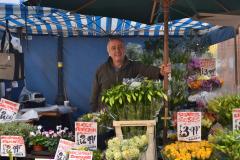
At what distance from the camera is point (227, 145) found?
8.30ft

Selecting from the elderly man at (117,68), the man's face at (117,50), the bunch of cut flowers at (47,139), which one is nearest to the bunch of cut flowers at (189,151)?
the bunch of cut flowers at (47,139)

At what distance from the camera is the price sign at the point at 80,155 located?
2678 millimetres

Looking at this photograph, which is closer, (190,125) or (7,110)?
(190,125)

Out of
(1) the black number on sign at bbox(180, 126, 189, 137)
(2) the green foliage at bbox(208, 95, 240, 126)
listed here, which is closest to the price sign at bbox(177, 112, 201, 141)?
(1) the black number on sign at bbox(180, 126, 189, 137)

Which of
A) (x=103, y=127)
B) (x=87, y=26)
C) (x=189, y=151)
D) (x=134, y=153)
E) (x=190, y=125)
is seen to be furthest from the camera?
(x=87, y=26)

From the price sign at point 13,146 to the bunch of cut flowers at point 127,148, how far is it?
34.9 inches

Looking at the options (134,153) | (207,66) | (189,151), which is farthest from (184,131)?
(207,66)

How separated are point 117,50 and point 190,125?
1.57m

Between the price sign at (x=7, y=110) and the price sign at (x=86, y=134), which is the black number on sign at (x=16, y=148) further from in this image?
the price sign at (x=7, y=110)

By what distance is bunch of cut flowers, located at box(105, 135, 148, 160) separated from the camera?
248cm

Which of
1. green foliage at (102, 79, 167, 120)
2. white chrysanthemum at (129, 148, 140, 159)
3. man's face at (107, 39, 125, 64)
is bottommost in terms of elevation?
white chrysanthemum at (129, 148, 140, 159)

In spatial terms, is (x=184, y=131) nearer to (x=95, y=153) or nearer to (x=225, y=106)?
(x=225, y=106)

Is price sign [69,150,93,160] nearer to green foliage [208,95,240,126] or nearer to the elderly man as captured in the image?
green foliage [208,95,240,126]

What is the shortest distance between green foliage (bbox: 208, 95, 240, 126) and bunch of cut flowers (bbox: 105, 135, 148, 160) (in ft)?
2.61
